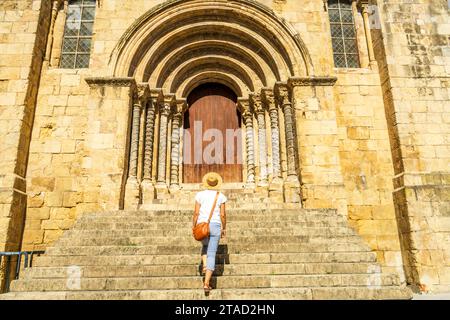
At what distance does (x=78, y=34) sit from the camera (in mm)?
8773

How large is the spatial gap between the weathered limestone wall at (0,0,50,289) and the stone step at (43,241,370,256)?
2.33 m

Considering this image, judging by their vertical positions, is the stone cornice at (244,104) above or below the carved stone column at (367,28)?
below

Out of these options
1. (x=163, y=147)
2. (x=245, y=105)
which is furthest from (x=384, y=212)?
(x=163, y=147)

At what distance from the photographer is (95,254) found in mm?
5074

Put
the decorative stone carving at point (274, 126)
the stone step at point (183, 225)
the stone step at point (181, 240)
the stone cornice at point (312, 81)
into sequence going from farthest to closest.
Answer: the decorative stone carving at point (274, 126), the stone cornice at point (312, 81), the stone step at point (183, 225), the stone step at point (181, 240)

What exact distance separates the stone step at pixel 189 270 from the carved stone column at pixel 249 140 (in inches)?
155

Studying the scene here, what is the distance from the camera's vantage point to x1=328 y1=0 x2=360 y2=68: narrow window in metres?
8.78

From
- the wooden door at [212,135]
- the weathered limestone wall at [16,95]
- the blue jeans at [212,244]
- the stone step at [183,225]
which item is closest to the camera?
the blue jeans at [212,244]

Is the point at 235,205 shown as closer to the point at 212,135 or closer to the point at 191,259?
the point at 212,135

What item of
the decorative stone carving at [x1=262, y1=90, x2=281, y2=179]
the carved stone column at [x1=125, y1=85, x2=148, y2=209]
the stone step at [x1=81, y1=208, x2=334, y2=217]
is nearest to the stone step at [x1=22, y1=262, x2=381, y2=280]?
the stone step at [x1=81, y1=208, x2=334, y2=217]

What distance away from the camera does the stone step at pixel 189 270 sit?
457 centimetres

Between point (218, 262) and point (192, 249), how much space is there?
54cm

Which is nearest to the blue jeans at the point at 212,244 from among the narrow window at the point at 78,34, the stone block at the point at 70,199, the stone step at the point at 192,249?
the stone step at the point at 192,249

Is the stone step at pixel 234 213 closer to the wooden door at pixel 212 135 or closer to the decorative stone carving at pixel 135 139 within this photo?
the decorative stone carving at pixel 135 139
